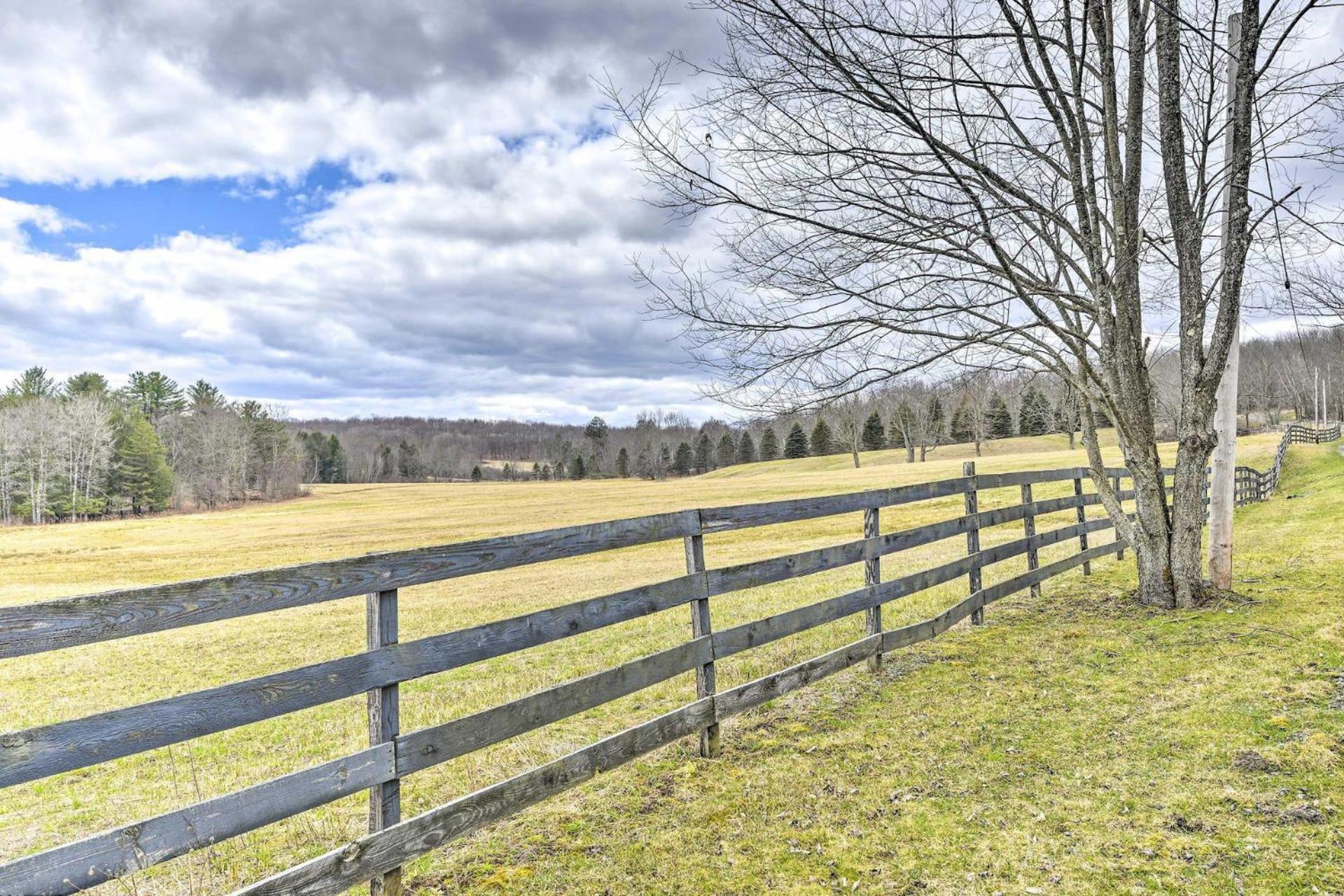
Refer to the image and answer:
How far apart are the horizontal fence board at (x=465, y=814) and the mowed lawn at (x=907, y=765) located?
0.25 meters

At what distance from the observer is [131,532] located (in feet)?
137

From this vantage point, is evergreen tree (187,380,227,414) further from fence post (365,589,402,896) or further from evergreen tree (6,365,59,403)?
fence post (365,589,402,896)

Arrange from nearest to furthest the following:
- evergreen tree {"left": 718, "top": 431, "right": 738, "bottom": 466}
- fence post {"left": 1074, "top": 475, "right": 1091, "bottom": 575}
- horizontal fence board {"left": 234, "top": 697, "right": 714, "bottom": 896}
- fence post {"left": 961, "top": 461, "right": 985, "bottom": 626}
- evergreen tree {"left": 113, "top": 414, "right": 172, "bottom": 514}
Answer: horizontal fence board {"left": 234, "top": 697, "right": 714, "bottom": 896}, fence post {"left": 961, "top": 461, "right": 985, "bottom": 626}, fence post {"left": 1074, "top": 475, "right": 1091, "bottom": 575}, evergreen tree {"left": 113, "top": 414, "right": 172, "bottom": 514}, evergreen tree {"left": 718, "top": 431, "right": 738, "bottom": 466}

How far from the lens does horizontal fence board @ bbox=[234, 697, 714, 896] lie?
274cm

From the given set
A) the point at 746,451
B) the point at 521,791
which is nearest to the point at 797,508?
the point at 521,791

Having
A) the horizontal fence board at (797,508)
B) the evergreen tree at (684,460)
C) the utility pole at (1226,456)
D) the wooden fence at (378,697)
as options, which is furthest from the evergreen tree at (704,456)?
the wooden fence at (378,697)

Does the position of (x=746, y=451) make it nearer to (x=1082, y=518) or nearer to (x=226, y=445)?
(x=226, y=445)

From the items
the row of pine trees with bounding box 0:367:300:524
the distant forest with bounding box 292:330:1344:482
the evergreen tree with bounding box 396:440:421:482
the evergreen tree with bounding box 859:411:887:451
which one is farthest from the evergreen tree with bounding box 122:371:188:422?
the evergreen tree with bounding box 859:411:887:451

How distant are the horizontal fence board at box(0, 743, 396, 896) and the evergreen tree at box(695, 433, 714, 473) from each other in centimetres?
10333

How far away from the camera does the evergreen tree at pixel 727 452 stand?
102m

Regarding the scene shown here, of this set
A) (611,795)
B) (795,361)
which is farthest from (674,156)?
(611,795)

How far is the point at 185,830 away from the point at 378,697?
2.53ft

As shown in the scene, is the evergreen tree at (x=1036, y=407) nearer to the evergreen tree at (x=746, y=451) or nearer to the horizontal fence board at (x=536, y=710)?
the horizontal fence board at (x=536, y=710)

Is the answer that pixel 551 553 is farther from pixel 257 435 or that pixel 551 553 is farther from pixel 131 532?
pixel 257 435
